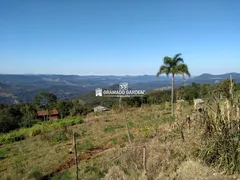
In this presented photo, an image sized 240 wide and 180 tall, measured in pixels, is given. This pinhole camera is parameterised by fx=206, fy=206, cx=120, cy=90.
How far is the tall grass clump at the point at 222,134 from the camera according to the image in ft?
12.9

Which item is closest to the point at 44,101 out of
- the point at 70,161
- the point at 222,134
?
the point at 70,161

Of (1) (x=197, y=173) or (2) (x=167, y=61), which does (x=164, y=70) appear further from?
(1) (x=197, y=173)

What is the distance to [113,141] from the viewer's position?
8.28 m

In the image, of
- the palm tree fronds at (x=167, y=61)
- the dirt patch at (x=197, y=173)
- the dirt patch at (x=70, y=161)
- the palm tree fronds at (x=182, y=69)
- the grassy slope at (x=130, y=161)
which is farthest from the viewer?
the palm tree fronds at (x=167, y=61)

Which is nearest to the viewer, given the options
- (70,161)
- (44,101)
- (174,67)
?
(70,161)

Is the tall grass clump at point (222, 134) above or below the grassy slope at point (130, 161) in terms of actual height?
above

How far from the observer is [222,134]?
13.2ft

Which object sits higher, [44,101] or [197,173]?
[197,173]

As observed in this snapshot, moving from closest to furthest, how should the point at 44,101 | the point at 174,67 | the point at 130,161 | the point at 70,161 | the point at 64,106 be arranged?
the point at 130,161 → the point at 70,161 → the point at 174,67 → the point at 64,106 → the point at 44,101

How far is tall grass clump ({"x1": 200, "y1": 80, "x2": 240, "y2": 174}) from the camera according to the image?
3926 millimetres

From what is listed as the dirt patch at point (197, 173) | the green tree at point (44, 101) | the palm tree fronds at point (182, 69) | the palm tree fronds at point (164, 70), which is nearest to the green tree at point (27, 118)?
the green tree at point (44, 101)

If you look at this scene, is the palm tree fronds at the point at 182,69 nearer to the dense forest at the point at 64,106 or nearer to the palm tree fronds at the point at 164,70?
the palm tree fronds at the point at 164,70

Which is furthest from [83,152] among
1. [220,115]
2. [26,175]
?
[220,115]

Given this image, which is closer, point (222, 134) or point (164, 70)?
point (222, 134)
